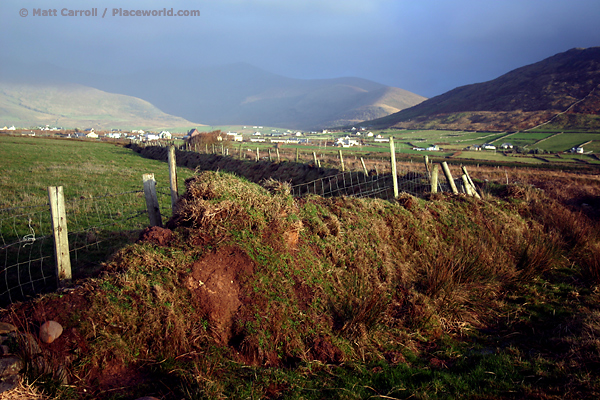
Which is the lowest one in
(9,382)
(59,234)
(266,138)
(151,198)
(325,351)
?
(325,351)

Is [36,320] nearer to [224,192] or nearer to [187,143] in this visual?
[224,192]

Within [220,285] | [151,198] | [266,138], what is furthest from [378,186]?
[266,138]

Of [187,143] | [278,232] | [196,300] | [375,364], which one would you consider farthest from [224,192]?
[187,143]

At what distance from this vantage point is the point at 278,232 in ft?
19.9

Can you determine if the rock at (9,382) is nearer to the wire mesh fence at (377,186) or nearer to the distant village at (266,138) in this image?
the wire mesh fence at (377,186)

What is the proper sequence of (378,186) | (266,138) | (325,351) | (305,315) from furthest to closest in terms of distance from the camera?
(266,138), (378,186), (305,315), (325,351)

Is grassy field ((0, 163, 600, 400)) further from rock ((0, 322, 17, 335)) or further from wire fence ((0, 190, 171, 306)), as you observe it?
wire fence ((0, 190, 171, 306))

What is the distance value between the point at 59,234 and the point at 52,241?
496cm

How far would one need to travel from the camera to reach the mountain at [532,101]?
112125mm

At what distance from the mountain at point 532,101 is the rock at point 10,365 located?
119 m

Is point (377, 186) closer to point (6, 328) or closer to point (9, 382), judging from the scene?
point (6, 328)

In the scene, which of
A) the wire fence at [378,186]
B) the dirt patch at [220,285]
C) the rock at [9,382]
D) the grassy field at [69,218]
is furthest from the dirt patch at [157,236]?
the wire fence at [378,186]

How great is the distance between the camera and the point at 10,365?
3.40m

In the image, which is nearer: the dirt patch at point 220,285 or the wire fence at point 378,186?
the dirt patch at point 220,285
